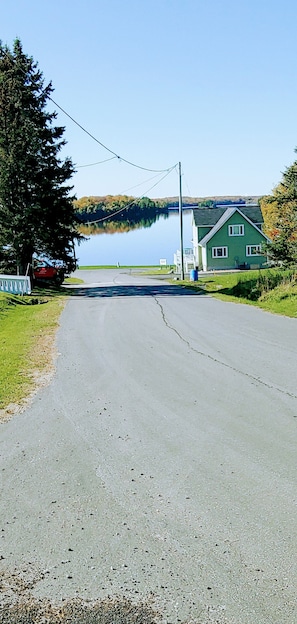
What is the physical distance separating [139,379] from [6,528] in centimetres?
464

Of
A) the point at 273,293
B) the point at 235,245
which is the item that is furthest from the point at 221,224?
the point at 273,293

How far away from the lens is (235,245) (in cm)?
5909

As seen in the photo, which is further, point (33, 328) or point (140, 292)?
point (140, 292)

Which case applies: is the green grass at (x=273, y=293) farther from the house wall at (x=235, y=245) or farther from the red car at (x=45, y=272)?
the house wall at (x=235, y=245)

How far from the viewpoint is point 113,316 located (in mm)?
17125

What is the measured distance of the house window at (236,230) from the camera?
2320 inches

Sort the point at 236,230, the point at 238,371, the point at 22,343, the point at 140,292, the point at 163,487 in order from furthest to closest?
the point at 236,230 < the point at 140,292 < the point at 22,343 < the point at 238,371 < the point at 163,487

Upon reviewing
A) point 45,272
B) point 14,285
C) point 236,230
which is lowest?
point 14,285

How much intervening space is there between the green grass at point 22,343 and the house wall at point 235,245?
3831 centimetres

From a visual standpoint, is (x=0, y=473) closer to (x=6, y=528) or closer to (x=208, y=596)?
(x=6, y=528)

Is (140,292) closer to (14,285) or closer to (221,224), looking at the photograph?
(14,285)

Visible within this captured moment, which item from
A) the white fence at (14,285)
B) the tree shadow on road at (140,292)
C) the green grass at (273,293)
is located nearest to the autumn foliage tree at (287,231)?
the green grass at (273,293)

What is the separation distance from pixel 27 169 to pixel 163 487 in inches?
1022

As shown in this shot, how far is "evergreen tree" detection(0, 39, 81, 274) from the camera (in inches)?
1099
